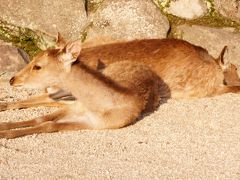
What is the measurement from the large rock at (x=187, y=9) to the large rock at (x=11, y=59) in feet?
7.32

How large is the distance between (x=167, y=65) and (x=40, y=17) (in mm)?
2359

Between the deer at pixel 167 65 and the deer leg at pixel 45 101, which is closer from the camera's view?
the deer leg at pixel 45 101

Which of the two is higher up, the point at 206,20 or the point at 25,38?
the point at 206,20

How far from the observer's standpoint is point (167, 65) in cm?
801

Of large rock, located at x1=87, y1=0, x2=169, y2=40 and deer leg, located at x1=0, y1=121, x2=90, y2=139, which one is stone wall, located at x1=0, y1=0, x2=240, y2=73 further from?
deer leg, located at x1=0, y1=121, x2=90, y2=139

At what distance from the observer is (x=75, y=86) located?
696cm

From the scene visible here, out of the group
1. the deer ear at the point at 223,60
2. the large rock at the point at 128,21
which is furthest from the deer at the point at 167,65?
the large rock at the point at 128,21

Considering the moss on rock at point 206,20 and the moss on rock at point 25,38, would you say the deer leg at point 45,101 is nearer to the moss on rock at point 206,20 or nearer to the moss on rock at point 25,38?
the moss on rock at point 25,38

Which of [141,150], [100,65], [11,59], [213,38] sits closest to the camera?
[141,150]

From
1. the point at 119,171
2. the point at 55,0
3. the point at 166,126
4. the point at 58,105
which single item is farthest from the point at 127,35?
the point at 119,171

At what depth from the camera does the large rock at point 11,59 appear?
8.92 meters

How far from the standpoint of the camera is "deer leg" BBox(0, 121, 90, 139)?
657 centimetres

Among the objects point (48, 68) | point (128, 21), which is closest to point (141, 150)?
→ point (48, 68)

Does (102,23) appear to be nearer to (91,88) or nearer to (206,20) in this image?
(206,20)
